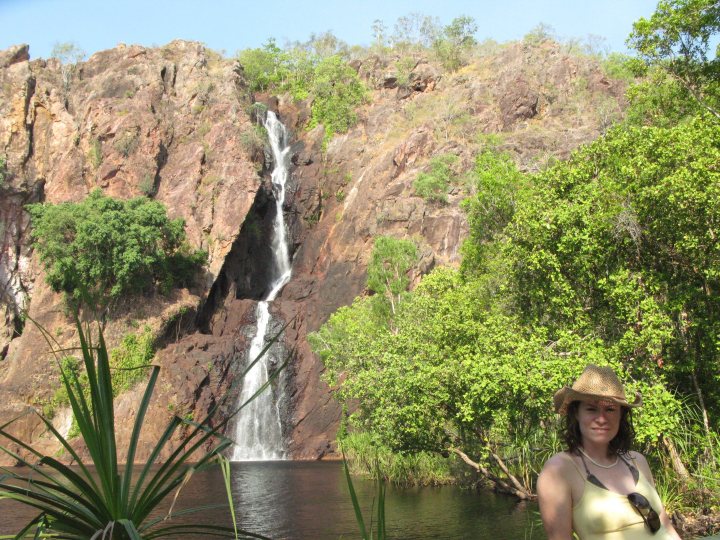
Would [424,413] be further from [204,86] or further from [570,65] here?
[570,65]

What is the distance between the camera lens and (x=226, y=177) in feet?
170

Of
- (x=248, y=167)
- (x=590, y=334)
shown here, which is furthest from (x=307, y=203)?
(x=590, y=334)

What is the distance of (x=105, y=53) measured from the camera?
59.8 m

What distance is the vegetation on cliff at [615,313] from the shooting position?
42.4 feet

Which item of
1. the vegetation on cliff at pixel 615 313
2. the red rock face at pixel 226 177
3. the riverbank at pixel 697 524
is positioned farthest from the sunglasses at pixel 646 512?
the red rock face at pixel 226 177

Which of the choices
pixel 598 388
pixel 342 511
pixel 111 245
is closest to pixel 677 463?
pixel 342 511

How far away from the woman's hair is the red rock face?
37.1 meters

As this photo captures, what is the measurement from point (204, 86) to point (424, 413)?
45.2 meters

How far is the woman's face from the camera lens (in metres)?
3.52

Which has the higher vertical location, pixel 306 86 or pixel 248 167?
pixel 306 86

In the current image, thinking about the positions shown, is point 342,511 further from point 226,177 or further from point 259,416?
point 226,177

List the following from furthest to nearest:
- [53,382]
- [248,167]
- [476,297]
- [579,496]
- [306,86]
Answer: [306,86] < [248,167] < [53,382] < [476,297] < [579,496]

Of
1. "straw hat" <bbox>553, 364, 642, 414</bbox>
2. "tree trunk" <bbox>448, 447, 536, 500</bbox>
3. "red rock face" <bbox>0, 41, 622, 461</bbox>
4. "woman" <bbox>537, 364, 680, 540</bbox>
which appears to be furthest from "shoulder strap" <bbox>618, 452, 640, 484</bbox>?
"red rock face" <bbox>0, 41, 622, 461</bbox>

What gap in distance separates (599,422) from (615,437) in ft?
0.75
